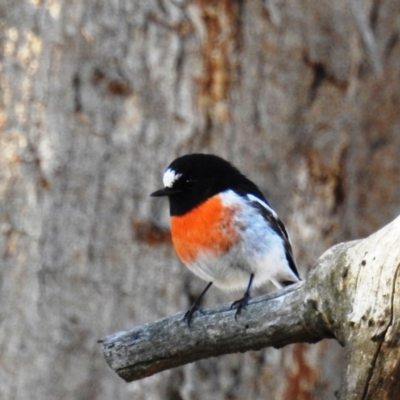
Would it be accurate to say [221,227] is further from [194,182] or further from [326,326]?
[326,326]

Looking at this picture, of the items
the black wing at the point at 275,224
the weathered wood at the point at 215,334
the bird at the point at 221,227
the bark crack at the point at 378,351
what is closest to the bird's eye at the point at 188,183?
the bird at the point at 221,227

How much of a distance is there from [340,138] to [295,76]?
1.66ft

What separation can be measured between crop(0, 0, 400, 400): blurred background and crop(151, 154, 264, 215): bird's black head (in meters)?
0.84

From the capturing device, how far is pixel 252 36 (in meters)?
6.08

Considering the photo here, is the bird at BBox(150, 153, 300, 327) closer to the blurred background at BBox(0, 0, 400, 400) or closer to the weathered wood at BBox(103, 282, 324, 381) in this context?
the weathered wood at BBox(103, 282, 324, 381)

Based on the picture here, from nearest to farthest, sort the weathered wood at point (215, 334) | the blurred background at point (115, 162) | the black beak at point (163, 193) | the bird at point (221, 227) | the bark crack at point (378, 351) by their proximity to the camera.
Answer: the bark crack at point (378, 351)
the weathered wood at point (215, 334)
the bird at point (221, 227)
the black beak at point (163, 193)
the blurred background at point (115, 162)

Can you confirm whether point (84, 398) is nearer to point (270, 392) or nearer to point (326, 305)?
point (270, 392)

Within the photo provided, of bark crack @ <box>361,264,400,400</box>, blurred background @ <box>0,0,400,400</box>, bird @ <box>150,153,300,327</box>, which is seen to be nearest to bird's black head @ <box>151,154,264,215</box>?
bird @ <box>150,153,300,327</box>

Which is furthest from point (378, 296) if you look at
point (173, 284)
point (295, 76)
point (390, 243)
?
point (295, 76)

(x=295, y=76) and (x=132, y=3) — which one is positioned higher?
(x=132, y=3)

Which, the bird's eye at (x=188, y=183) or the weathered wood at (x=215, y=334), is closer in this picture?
the weathered wood at (x=215, y=334)

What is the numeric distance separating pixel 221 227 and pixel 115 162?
132cm

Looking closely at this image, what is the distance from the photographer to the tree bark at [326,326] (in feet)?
11.0

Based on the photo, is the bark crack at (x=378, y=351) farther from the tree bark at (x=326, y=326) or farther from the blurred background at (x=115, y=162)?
the blurred background at (x=115, y=162)
